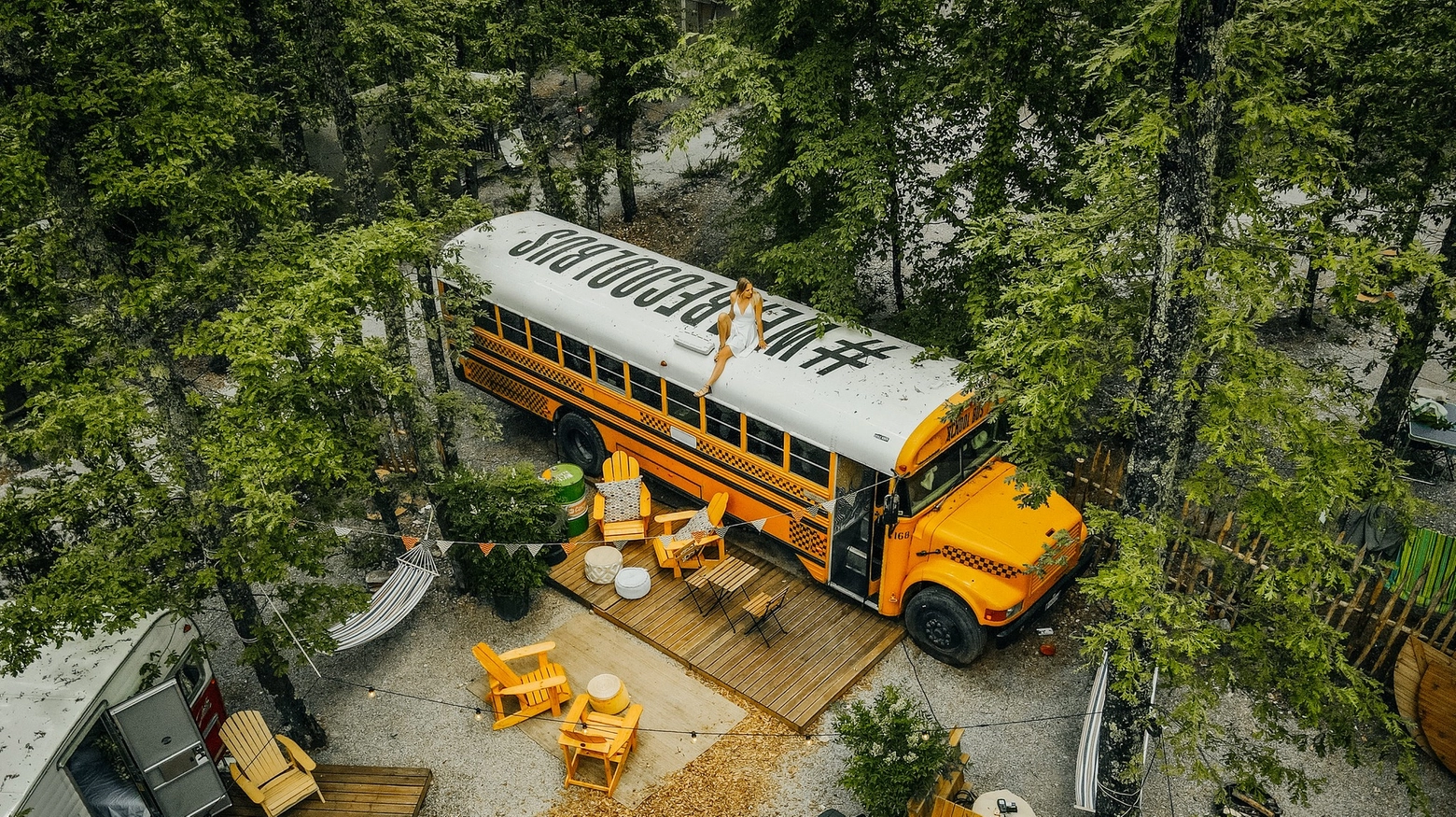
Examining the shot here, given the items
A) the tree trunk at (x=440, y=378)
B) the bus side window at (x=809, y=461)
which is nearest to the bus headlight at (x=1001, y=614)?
the bus side window at (x=809, y=461)

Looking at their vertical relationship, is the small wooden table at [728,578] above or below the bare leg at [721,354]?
below

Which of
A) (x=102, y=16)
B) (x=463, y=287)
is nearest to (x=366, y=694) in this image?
(x=463, y=287)

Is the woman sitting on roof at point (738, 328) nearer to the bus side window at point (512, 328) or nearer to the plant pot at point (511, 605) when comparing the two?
the plant pot at point (511, 605)

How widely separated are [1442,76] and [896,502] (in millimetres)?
7109

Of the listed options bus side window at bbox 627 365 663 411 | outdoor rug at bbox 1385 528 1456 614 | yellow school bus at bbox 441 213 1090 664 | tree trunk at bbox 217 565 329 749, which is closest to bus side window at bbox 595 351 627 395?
yellow school bus at bbox 441 213 1090 664

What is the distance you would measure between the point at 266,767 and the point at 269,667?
3.19 ft

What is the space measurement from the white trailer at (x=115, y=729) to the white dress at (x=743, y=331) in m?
6.64

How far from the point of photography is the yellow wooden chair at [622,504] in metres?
12.9

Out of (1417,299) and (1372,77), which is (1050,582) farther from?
(1372,77)

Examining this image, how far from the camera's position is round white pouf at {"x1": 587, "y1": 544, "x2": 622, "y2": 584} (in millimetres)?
12406

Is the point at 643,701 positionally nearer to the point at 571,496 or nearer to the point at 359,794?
the point at 359,794

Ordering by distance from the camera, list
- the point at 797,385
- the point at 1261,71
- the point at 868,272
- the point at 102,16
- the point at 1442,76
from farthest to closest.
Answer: the point at 868,272
the point at 797,385
the point at 1442,76
the point at 102,16
the point at 1261,71

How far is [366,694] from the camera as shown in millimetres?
11180

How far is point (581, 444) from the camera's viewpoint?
1455cm
